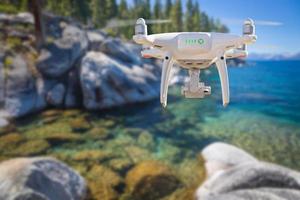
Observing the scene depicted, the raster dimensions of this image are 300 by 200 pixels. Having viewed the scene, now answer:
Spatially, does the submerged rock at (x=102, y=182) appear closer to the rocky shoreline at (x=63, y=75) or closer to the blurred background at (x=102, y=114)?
the blurred background at (x=102, y=114)

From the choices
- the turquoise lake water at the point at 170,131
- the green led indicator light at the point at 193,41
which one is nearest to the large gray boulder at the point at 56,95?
the turquoise lake water at the point at 170,131

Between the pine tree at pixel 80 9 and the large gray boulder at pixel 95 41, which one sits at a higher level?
the pine tree at pixel 80 9

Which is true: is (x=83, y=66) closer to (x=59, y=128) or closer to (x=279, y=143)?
(x=59, y=128)

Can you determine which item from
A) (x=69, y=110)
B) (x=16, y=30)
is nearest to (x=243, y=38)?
(x=69, y=110)

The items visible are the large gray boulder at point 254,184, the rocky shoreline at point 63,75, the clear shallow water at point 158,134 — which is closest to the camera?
the large gray boulder at point 254,184

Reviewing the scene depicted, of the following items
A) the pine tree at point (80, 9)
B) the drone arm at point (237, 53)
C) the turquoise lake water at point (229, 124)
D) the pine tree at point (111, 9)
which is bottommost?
the turquoise lake water at point (229, 124)

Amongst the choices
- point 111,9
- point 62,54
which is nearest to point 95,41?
point 62,54
